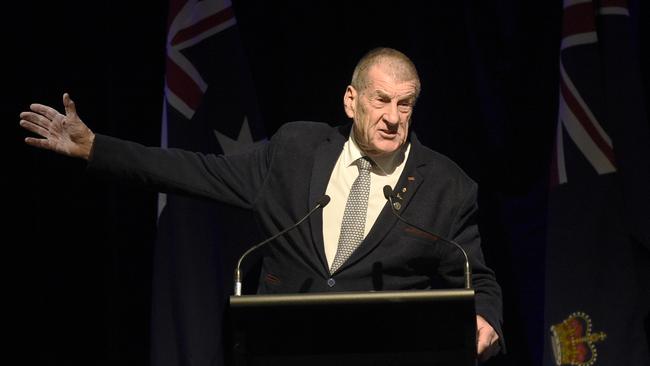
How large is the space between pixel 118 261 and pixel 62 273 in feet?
0.74

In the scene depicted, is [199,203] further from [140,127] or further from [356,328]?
[356,328]

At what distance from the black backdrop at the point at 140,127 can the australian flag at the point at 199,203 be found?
0.18m

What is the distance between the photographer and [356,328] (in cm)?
199

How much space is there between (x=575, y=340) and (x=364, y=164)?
1.36 m

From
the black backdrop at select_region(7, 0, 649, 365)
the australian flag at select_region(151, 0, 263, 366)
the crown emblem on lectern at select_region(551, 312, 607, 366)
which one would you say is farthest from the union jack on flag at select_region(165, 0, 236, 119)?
the crown emblem on lectern at select_region(551, 312, 607, 366)

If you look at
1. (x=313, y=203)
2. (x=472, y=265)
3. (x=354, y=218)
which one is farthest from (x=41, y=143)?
(x=472, y=265)

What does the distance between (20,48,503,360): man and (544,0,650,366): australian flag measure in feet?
3.47

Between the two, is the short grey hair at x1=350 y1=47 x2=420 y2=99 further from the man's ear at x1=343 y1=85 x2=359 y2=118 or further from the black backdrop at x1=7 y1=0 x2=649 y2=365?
the black backdrop at x1=7 y1=0 x2=649 y2=365

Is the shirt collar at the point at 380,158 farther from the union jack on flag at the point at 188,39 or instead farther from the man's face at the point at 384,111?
the union jack on flag at the point at 188,39

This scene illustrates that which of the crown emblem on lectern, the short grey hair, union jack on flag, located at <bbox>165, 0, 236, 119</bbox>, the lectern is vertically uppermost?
union jack on flag, located at <bbox>165, 0, 236, 119</bbox>

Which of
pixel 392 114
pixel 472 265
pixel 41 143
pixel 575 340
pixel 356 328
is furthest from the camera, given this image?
pixel 575 340

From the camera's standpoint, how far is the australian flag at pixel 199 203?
3703mm

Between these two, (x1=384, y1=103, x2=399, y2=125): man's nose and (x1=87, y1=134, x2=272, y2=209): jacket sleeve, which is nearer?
(x1=87, y1=134, x2=272, y2=209): jacket sleeve

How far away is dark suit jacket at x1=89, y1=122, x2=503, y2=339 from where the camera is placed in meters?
2.48
